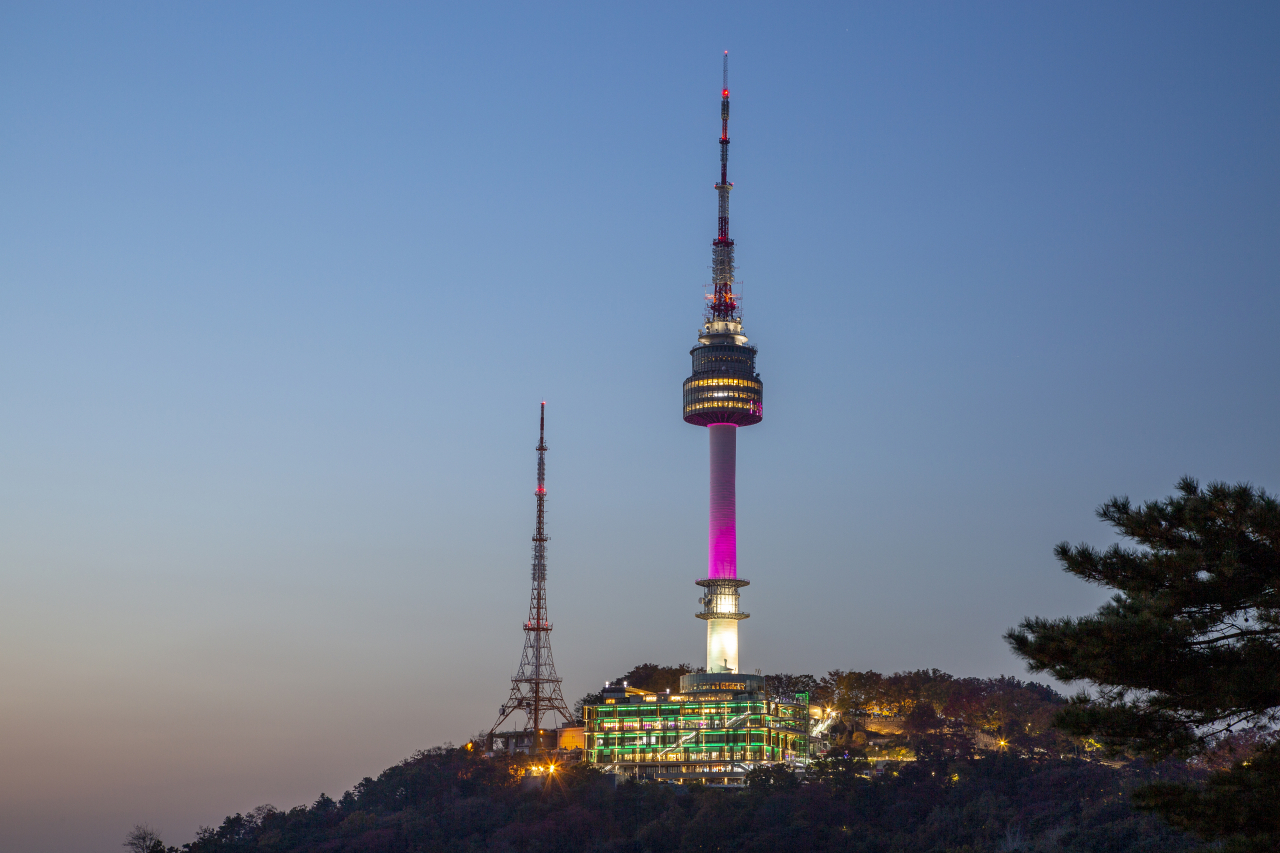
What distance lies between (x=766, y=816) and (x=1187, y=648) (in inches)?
3683

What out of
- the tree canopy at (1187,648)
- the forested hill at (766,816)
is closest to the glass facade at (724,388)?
the forested hill at (766,816)

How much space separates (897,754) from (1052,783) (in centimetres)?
2993

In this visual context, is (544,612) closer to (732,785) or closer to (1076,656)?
(732,785)

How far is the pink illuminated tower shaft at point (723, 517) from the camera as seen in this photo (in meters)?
177

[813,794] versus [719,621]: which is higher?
[719,621]

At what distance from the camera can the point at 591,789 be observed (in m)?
135

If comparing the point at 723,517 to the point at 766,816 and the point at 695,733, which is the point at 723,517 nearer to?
the point at 695,733

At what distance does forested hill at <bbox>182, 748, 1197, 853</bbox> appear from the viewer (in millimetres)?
110562

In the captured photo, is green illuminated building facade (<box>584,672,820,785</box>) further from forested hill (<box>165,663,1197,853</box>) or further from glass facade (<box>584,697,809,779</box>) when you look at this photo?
forested hill (<box>165,663,1197,853</box>)

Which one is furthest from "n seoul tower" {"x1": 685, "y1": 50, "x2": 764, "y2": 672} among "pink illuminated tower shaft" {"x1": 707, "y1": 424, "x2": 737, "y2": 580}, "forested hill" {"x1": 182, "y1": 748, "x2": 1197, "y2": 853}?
"forested hill" {"x1": 182, "y1": 748, "x2": 1197, "y2": 853}

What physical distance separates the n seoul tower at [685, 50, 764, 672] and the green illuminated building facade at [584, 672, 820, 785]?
13625 mm

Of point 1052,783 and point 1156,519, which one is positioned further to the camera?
point 1052,783

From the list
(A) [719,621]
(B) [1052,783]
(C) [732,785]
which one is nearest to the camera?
(B) [1052,783]

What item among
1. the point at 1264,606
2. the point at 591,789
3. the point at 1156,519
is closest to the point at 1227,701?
the point at 1264,606
